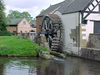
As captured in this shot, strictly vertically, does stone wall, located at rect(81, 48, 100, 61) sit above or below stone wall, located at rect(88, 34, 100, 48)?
below

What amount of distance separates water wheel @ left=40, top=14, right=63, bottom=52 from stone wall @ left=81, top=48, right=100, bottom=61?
3.40m

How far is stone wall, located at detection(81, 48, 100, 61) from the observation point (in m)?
14.0

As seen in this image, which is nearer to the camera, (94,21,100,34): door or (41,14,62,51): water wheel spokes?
(94,21,100,34): door

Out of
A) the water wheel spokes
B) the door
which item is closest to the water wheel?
the water wheel spokes

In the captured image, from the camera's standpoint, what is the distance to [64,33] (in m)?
18.6

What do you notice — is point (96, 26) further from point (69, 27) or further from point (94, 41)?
point (69, 27)

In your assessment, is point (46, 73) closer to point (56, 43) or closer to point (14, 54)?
point (14, 54)

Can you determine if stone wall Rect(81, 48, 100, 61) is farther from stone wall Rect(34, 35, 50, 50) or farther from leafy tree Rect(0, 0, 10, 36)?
leafy tree Rect(0, 0, 10, 36)

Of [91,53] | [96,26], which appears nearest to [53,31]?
[96,26]

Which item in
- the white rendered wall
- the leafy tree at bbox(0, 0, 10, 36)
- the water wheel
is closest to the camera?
the white rendered wall

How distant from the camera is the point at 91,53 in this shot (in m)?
14.6

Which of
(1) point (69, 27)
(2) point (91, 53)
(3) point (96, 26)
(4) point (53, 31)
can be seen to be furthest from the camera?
(4) point (53, 31)

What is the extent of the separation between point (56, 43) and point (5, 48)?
4997 millimetres

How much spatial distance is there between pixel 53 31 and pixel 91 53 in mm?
5898
